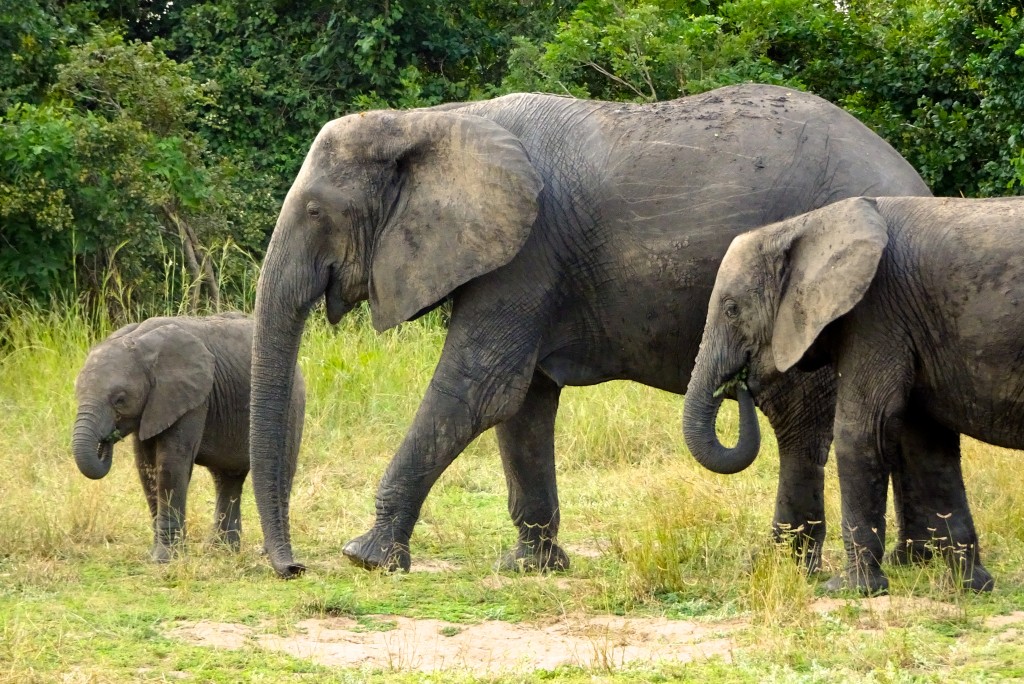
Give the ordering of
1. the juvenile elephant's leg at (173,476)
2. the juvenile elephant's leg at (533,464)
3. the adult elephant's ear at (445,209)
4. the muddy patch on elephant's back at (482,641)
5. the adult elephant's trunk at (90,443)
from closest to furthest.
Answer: the muddy patch on elephant's back at (482,641) < the adult elephant's ear at (445,209) < the adult elephant's trunk at (90,443) < the juvenile elephant's leg at (173,476) < the juvenile elephant's leg at (533,464)

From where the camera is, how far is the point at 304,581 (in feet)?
23.9

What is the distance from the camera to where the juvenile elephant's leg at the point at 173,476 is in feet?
25.8

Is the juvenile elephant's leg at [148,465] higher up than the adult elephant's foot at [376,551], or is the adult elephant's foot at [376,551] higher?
the juvenile elephant's leg at [148,465]

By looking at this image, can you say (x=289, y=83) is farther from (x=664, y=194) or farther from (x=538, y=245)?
(x=664, y=194)

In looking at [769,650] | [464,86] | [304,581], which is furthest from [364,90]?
[769,650]

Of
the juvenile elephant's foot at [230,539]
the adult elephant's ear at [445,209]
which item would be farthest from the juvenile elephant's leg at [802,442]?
the juvenile elephant's foot at [230,539]

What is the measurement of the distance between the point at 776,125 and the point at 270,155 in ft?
37.4

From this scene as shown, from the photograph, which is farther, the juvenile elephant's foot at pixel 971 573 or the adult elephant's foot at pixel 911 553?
the adult elephant's foot at pixel 911 553

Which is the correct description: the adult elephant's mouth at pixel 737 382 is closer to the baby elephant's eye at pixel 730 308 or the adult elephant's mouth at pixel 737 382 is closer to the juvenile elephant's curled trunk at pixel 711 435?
the juvenile elephant's curled trunk at pixel 711 435

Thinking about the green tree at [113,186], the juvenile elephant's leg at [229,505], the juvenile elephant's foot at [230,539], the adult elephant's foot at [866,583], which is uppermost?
the green tree at [113,186]

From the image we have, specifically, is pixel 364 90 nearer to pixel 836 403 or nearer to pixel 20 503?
pixel 20 503

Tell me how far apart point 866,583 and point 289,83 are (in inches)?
509

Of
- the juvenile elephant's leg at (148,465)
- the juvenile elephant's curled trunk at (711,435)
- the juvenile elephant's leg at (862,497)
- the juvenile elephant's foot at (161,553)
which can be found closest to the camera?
the juvenile elephant's leg at (862,497)

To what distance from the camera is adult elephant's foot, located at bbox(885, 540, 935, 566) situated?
716 centimetres
